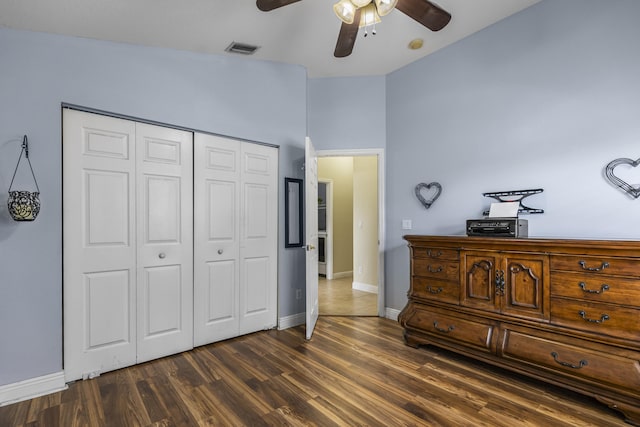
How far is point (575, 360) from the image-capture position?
2.12 meters

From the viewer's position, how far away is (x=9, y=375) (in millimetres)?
2232

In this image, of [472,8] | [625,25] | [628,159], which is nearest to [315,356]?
[628,159]

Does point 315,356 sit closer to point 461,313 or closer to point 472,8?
point 461,313

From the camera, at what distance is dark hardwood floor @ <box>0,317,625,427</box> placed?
2002mm

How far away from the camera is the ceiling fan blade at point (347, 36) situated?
2146 millimetres

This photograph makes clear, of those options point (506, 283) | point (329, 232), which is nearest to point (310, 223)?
point (506, 283)

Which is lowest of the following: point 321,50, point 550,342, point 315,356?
point 315,356

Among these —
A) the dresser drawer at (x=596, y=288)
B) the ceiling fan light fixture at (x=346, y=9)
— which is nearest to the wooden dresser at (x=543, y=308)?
the dresser drawer at (x=596, y=288)

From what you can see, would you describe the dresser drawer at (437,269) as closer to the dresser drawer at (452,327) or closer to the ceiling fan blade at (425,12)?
the dresser drawer at (452,327)

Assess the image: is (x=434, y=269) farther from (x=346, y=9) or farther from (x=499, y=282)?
(x=346, y=9)

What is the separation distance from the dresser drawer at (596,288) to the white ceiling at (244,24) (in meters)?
2.23

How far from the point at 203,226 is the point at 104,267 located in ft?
2.81

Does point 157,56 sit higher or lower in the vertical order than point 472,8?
lower

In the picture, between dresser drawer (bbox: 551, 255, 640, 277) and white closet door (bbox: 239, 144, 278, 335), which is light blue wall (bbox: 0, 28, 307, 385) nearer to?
white closet door (bbox: 239, 144, 278, 335)
